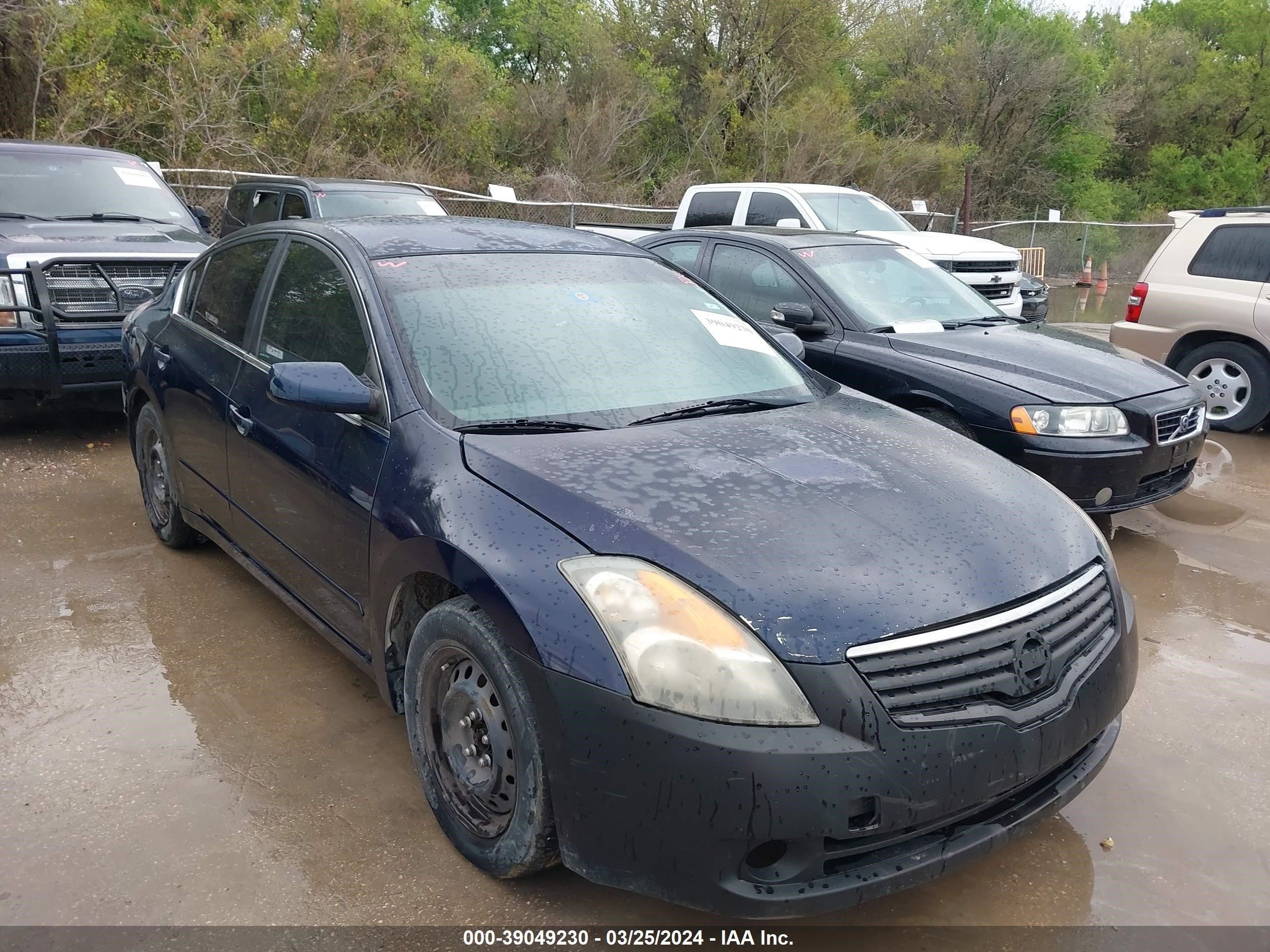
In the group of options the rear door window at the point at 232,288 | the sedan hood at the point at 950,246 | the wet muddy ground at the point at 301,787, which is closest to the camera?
the wet muddy ground at the point at 301,787

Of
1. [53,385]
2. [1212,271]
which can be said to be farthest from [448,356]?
[1212,271]

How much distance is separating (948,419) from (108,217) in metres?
6.20

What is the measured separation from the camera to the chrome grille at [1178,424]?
518 cm

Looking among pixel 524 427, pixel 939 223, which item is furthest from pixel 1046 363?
pixel 939 223

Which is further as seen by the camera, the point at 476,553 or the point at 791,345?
the point at 791,345

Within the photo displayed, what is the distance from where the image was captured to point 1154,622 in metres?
4.51

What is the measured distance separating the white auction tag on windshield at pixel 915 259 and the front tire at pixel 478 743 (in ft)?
17.0

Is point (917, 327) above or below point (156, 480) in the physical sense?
above

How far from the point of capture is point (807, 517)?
253 cm

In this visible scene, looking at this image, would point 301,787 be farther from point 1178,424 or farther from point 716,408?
point 1178,424

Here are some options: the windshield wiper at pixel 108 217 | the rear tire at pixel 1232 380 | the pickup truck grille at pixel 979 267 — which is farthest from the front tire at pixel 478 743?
the pickup truck grille at pixel 979 267

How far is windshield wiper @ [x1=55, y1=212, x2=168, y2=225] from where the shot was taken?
23.8ft

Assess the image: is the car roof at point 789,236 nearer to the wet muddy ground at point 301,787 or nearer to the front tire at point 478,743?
the wet muddy ground at point 301,787

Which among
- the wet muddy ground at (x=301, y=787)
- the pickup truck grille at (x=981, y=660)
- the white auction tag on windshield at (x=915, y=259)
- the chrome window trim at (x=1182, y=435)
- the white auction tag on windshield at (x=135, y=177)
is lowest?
the wet muddy ground at (x=301, y=787)
